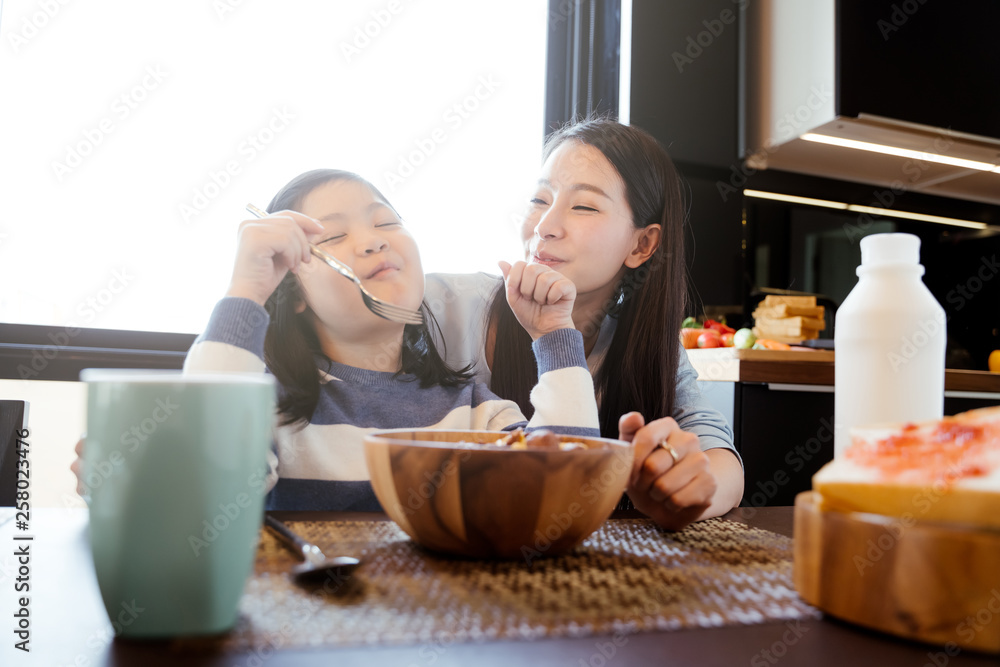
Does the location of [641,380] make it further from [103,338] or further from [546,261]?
[103,338]

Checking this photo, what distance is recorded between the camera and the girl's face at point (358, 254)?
108cm

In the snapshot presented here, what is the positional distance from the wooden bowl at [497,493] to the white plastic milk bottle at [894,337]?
0.23 metres

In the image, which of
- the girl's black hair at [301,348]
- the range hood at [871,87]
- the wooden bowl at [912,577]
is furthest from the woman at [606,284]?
the range hood at [871,87]

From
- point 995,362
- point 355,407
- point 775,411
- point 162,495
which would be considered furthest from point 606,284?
point 995,362

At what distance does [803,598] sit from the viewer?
0.40 metres

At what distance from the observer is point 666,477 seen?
603 millimetres

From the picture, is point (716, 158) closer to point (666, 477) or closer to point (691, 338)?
point (691, 338)

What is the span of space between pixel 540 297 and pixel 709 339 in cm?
145

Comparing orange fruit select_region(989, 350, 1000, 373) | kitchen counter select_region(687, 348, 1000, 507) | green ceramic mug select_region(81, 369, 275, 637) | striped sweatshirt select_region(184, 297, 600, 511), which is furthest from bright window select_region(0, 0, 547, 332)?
orange fruit select_region(989, 350, 1000, 373)

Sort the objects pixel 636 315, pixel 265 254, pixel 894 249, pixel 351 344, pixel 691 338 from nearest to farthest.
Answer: pixel 894 249, pixel 265 254, pixel 351 344, pixel 636 315, pixel 691 338

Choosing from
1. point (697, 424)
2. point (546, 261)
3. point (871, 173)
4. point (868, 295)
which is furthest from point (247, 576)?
point (871, 173)

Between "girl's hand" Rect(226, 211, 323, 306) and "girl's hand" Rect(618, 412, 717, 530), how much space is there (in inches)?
18.6

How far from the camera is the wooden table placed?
30 centimetres

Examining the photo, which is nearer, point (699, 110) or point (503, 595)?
point (503, 595)
